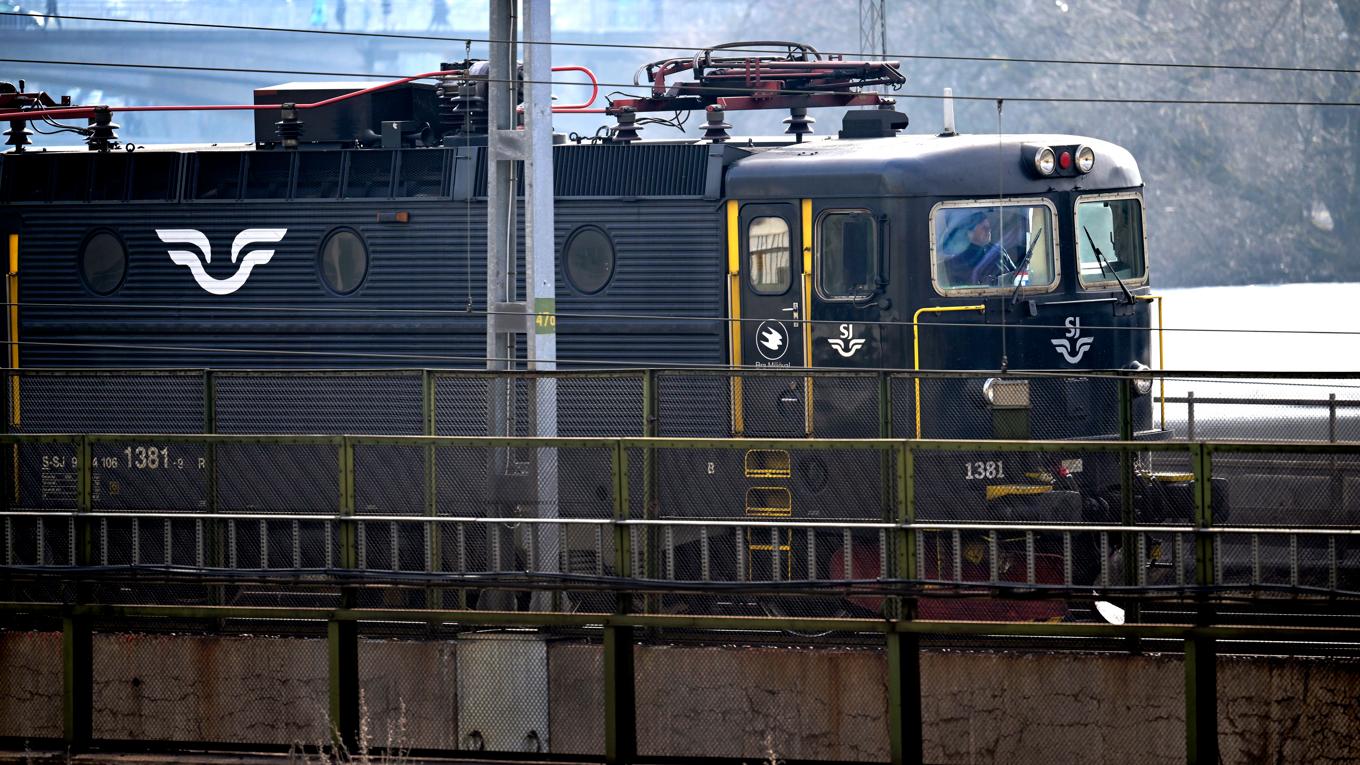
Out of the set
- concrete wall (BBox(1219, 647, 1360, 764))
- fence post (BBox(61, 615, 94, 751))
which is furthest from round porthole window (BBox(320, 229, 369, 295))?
concrete wall (BBox(1219, 647, 1360, 764))

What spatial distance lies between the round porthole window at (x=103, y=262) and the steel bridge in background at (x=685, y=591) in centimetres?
426

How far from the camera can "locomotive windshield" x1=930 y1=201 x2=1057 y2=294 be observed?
543 inches

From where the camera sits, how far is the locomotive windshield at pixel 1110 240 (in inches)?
562

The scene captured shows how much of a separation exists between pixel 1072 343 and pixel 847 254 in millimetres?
2072

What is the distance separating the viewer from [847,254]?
1393 cm

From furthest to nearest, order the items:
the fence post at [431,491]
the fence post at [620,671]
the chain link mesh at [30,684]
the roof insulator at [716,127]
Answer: the roof insulator at [716,127], the chain link mesh at [30,684], the fence post at [431,491], the fence post at [620,671]

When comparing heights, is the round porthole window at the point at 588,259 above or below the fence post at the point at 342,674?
above

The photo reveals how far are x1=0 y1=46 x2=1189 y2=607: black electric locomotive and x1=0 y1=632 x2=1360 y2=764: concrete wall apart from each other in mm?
1280

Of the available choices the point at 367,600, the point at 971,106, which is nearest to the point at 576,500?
the point at 367,600

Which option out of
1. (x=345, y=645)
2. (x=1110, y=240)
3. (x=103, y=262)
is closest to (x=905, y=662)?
(x=345, y=645)

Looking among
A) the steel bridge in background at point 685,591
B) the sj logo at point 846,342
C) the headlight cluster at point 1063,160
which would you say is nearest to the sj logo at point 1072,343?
the headlight cluster at point 1063,160

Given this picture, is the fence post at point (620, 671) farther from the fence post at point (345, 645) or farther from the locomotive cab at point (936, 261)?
the locomotive cab at point (936, 261)

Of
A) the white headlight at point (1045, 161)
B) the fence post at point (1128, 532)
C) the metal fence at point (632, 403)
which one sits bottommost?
the fence post at point (1128, 532)

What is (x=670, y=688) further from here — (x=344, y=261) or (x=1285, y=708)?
(x=344, y=261)
